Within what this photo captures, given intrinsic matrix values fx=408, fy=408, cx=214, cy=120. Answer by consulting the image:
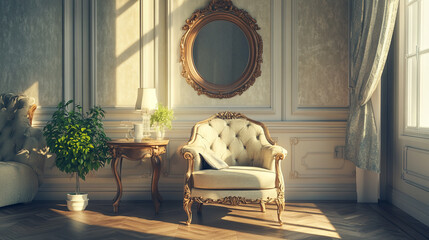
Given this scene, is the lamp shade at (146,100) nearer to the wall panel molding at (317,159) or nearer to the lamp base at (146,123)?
the lamp base at (146,123)

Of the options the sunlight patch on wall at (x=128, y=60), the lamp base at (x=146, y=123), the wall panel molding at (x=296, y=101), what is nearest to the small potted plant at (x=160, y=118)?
the lamp base at (x=146, y=123)

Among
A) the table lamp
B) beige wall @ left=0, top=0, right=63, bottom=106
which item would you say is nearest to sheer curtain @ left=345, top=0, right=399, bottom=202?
the table lamp

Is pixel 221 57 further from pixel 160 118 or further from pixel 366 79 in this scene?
pixel 366 79

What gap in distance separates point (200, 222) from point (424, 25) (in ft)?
7.60

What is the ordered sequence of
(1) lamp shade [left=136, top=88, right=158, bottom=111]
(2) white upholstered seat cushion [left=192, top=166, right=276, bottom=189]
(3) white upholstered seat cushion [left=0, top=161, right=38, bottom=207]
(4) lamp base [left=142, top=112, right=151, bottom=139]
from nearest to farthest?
(2) white upholstered seat cushion [left=192, top=166, right=276, bottom=189] → (3) white upholstered seat cushion [left=0, top=161, right=38, bottom=207] → (1) lamp shade [left=136, top=88, right=158, bottom=111] → (4) lamp base [left=142, top=112, right=151, bottom=139]

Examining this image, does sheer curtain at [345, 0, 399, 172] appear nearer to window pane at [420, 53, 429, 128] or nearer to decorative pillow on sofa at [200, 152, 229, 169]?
window pane at [420, 53, 429, 128]

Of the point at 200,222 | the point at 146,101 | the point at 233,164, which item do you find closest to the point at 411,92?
the point at 233,164

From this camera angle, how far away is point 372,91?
3490 mm

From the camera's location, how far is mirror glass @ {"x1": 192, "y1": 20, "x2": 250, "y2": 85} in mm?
3949

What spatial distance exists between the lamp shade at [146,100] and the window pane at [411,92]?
7.09ft

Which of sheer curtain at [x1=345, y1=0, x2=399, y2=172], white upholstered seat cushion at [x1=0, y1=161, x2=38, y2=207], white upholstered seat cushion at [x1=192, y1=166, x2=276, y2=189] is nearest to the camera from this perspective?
white upholstered seat cushion at [x1=192, y1=166, x2=276, y2=189]

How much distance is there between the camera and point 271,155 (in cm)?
317

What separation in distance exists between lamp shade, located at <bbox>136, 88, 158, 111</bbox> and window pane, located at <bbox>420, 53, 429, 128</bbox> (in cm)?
220

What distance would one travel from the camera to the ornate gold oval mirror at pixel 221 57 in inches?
155
